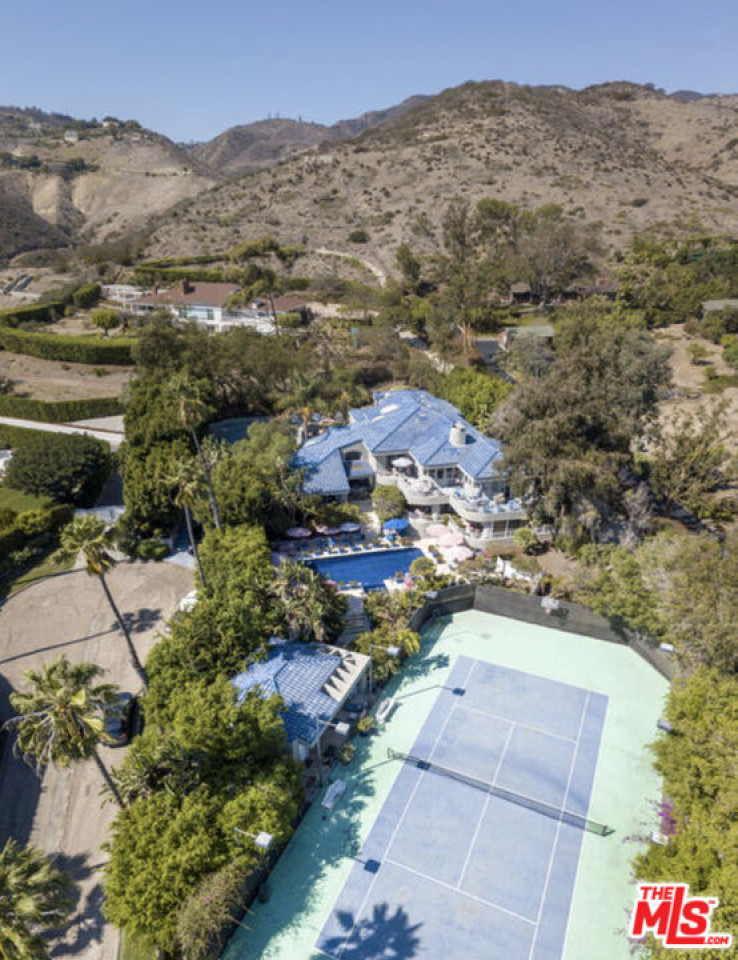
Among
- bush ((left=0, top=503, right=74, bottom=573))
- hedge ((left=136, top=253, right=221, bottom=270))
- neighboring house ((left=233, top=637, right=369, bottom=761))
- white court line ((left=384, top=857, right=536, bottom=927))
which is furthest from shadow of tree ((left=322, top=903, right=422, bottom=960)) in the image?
hedge ((left=136, top=253, right=221, bottom=270))

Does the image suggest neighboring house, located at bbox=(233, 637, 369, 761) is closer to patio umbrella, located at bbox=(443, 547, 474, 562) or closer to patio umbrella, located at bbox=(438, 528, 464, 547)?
patio umbrella, located at bbox=(438, 528, 464, 547)

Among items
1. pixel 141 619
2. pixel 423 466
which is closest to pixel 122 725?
pixel 141 619

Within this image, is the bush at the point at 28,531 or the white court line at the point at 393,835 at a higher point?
the bush at the point at 28,531

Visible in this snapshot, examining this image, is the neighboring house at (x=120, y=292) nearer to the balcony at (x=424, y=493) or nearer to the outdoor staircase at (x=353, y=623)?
the balcony at (x=424, y=493)

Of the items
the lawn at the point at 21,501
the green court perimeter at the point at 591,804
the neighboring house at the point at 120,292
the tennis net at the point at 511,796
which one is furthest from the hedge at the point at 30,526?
the neighboring house at the point at 120,292

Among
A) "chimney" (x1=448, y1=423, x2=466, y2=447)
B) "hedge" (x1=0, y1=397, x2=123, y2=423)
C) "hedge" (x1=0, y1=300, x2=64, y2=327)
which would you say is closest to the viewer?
"chimney" (x1=448, y1=423, x2=466, y2=447)

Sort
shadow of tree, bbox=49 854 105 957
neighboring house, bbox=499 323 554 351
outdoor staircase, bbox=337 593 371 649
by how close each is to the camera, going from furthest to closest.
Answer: neighboring house, bbox=499 323 554 351 < outdoor staircase, bbox=337 593 371 649 < shadow of tree, bbox=49 854 105 957
